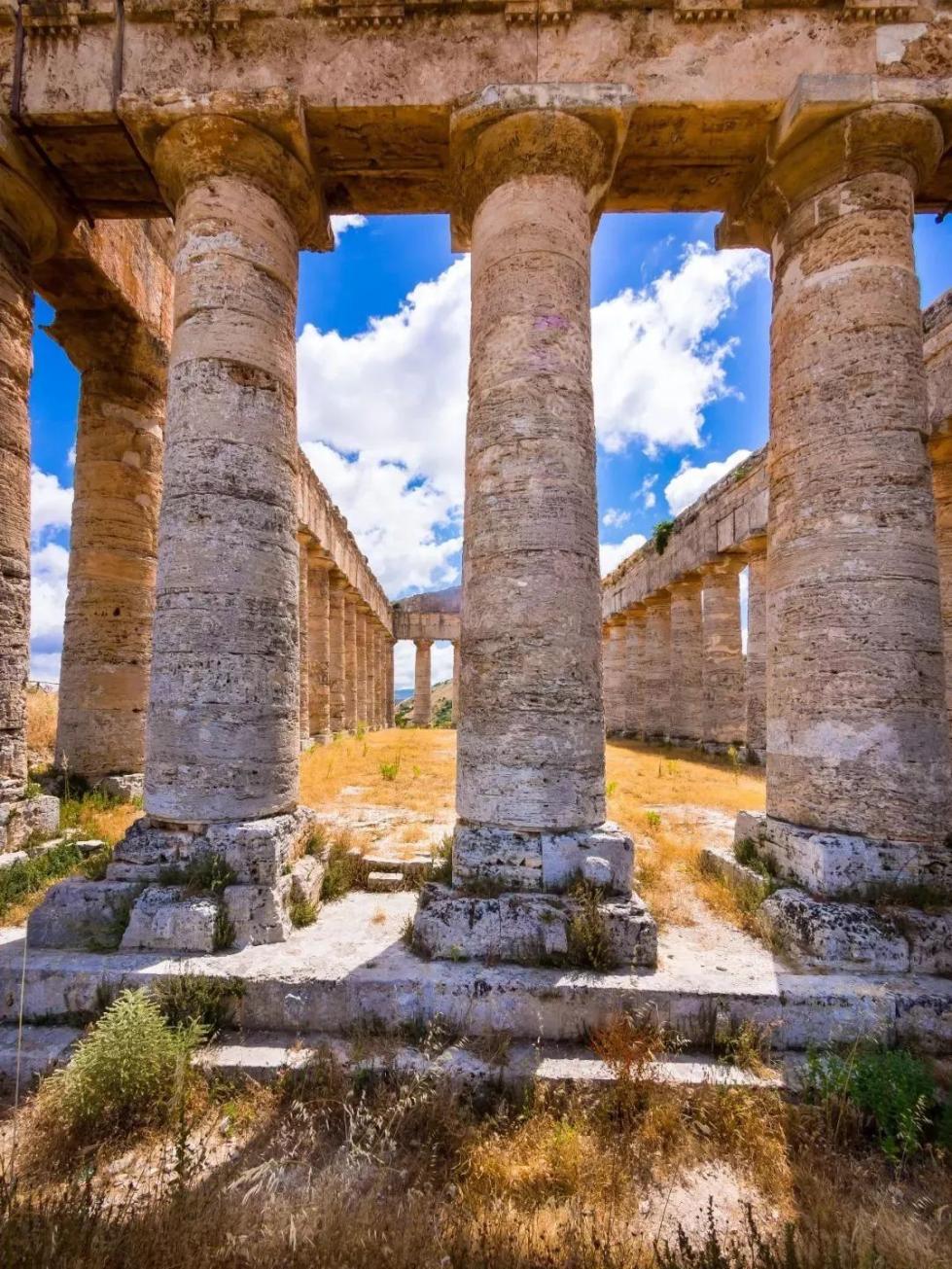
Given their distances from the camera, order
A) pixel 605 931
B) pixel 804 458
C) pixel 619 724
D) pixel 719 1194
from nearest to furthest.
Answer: pixel 719 1194, pixel 605 931, pixel 804 458, pixel 619 724

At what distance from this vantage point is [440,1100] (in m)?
3.52

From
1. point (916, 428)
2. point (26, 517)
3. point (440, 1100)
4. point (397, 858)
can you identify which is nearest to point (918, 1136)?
point (440, 1100)

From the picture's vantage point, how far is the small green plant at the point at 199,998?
418 cm

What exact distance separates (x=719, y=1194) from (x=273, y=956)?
316 cm

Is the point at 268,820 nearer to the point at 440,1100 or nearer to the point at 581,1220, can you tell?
the point at 440,1100

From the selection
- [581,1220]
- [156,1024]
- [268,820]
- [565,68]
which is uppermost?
[565,68]

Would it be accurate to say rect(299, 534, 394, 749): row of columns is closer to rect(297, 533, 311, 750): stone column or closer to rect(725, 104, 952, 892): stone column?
rect(297, 533, 311, 750): stone column

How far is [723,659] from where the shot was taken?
19016mm

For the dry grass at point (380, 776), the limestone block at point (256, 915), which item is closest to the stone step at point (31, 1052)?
the limestone block at point (256, 915)

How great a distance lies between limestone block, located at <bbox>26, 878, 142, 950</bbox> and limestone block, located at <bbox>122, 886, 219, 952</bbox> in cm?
21

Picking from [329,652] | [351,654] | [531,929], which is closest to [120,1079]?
[531,929]

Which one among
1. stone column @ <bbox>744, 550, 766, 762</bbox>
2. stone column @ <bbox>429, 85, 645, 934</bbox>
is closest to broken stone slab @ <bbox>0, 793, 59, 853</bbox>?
stone column @ <bbox>429, 85, 645, 934</bbox>

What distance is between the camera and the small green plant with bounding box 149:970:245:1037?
418 centimetres

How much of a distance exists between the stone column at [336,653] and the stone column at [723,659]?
12.4 meters
